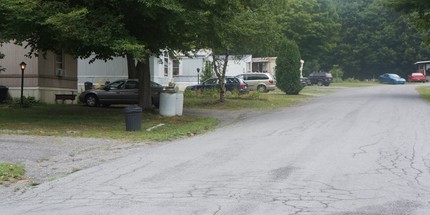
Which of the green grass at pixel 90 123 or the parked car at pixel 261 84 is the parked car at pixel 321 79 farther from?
the green grass at pixel 90 123

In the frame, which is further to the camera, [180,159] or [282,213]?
[180,159]

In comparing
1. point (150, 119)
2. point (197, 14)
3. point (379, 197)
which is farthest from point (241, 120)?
point (379, 197)

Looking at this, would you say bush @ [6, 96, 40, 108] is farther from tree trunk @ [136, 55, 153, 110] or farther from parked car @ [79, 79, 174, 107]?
tree trunk @ [136, 55, 153, 110]

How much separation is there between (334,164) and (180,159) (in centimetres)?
321

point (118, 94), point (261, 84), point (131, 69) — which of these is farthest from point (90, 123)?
point (261, 84)

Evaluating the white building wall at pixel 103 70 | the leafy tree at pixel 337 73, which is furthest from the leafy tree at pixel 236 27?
the leafy tree at pixel 337 73

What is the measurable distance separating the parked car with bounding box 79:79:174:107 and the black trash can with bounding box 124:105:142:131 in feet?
31.3

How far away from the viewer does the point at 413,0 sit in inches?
1239

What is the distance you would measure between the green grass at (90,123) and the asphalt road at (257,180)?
209cm

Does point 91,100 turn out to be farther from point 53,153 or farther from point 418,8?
point 418,8

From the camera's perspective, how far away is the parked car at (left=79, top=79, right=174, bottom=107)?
88.5 feet

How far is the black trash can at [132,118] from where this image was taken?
17.0m

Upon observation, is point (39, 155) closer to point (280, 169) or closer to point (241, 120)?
point (280, 169)

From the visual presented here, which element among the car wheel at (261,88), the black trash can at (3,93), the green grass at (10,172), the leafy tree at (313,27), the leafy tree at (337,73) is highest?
the leafy tree at (313,27)
